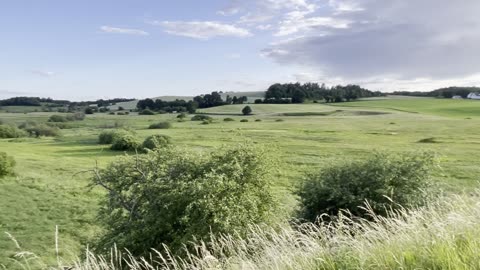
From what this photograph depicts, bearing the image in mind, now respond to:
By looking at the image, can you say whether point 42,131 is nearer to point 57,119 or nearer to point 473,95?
point 57,119

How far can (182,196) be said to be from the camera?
46.3ft

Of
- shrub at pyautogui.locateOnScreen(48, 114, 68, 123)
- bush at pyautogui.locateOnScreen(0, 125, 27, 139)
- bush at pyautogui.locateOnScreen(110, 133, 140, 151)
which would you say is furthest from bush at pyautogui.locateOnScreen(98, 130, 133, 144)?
shrub at pyautogui.locateOnScreen(48, 114, 68, 123)

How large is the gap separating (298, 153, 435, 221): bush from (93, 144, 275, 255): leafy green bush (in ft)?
7.27

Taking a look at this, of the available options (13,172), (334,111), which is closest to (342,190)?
(13,172)

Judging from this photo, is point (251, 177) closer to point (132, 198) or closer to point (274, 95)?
point (132, 198)

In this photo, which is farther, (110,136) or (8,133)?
(8,133)

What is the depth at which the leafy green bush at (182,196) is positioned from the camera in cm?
1370

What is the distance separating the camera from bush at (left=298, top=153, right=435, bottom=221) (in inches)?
638

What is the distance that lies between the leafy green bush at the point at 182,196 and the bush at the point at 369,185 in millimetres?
2216

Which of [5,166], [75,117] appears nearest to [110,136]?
[5,166]

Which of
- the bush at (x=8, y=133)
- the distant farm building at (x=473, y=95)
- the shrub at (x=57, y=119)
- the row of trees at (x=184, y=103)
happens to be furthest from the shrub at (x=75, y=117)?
the distant farm building at (x=473, y=95)

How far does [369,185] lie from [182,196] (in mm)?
7311

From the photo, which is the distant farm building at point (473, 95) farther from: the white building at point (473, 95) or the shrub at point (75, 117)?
the shrub at point (75, 117)

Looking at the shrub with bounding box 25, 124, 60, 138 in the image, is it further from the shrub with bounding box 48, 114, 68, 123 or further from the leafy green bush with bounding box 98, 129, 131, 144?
the shrub with bounding box 48, 114, 68, 123
